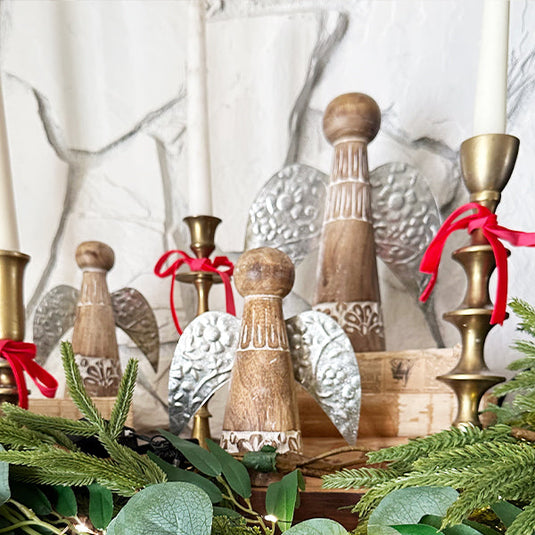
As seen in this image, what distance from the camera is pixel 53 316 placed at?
26.7 inches

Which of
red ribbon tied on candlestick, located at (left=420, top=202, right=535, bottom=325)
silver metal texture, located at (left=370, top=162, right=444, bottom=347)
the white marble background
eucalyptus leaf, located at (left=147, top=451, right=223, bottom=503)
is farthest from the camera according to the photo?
the white marble background

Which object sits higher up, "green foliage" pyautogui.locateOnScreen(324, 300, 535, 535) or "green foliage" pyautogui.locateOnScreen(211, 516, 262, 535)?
"green foliage" pyautogui.locateOnScreen(324, 300, 535, 535)

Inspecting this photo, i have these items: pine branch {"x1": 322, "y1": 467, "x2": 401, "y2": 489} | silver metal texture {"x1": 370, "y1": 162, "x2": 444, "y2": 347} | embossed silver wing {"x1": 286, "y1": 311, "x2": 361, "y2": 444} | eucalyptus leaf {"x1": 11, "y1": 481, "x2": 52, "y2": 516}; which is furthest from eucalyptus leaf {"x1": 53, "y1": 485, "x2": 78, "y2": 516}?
silver metal texture {"x1": 370, "y1": 162, "x2": 444, "y2": 347}

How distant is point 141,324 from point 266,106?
385mm

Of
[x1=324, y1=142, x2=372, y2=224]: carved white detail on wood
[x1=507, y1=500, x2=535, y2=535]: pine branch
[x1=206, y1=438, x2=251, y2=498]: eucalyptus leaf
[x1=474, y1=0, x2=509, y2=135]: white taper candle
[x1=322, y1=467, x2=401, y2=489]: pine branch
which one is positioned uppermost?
[x1=474, y1=0, x2=509, y2=135]: white taper candle

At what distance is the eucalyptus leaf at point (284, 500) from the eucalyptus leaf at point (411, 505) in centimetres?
5

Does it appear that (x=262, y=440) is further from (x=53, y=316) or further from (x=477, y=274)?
(x=53, y=316)

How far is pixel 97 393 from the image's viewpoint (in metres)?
0.61

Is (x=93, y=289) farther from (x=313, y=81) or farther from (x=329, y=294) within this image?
(x=313, y=81)

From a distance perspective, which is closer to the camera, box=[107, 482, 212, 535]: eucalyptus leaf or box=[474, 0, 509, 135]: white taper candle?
box=[107, 482, 212, 535]: eucalyptus leaf

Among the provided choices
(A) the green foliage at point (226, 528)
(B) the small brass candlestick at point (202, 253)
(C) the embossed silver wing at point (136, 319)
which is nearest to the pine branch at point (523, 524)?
(A) the green foliage at point (226, 528)

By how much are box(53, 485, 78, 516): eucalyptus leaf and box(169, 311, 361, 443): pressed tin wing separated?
0.64 ft

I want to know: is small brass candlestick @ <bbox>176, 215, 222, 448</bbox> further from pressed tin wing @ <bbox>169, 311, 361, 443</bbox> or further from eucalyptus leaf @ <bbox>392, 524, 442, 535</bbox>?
eucalyptus leaf @ <bbox>392, 524, 442, 535</bbox>

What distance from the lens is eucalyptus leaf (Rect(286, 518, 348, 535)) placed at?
0.18m
